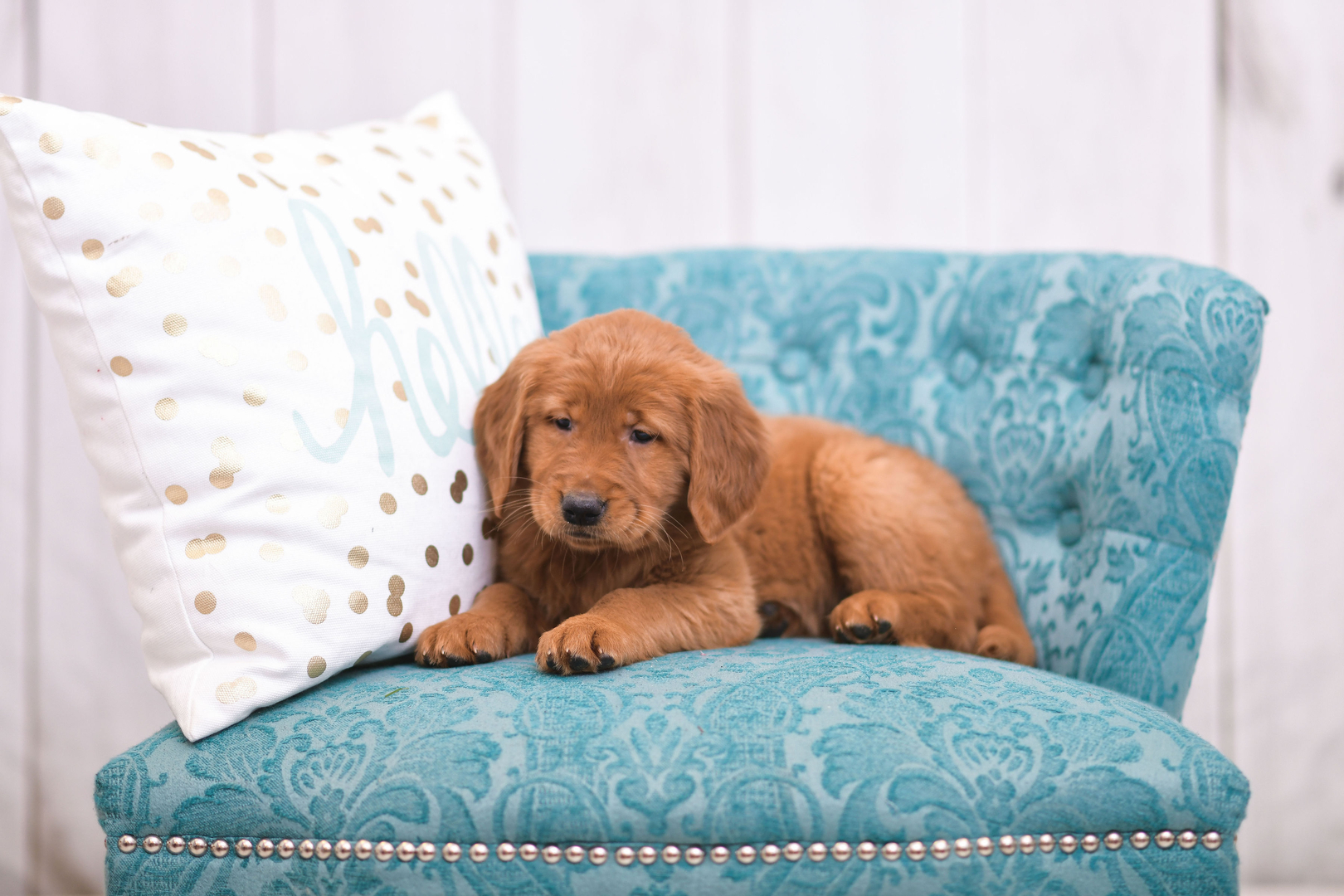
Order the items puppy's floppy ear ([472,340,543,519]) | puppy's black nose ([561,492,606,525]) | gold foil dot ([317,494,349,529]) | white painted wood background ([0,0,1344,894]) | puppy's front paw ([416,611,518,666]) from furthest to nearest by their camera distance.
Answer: white painted wood background ([0,0,1344,894]) < puppy's floppy ear ([472,340,543,519]) < puppy's black nose ([561,492,606,525]) < puppy's front paw ([416,611,518,666]) < gold foil dot ([317,494,349,529])

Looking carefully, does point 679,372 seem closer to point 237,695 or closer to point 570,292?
point 570,292

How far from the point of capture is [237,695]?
4.12ft

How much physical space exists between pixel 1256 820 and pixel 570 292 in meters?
2.80

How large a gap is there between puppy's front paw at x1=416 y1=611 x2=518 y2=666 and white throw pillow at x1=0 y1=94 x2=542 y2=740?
0.04 meters

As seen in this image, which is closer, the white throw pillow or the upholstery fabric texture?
the upholstery fabric texture

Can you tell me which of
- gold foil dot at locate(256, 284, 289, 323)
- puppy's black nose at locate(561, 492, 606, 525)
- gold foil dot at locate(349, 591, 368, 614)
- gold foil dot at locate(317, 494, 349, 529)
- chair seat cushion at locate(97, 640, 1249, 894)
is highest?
gold foil dot at locate(256, 284, 289, 323)

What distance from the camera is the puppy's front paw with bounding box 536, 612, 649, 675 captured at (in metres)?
1.41

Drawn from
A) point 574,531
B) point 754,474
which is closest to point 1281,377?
point 754,474

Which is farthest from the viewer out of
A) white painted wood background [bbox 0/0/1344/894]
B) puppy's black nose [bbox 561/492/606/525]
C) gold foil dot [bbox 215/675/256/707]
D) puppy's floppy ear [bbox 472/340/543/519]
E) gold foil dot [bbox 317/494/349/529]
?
white painted wood background [bbox 0/0/1344/894]

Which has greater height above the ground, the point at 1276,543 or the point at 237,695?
the point at 237,695

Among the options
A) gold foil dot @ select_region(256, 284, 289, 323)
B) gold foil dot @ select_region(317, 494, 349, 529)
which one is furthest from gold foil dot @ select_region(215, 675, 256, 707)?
gold foil dot @ select_region(256, 284, 289, 323)

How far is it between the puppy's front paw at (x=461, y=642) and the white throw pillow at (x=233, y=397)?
0.14 feet

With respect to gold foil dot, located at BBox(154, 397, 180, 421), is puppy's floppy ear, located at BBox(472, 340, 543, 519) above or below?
below

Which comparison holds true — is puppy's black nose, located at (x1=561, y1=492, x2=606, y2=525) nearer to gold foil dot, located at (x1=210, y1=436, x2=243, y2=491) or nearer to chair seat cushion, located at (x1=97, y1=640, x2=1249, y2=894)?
chair seat cushion, located at (x1=97, y1=640, x2=1249, y2=894)
